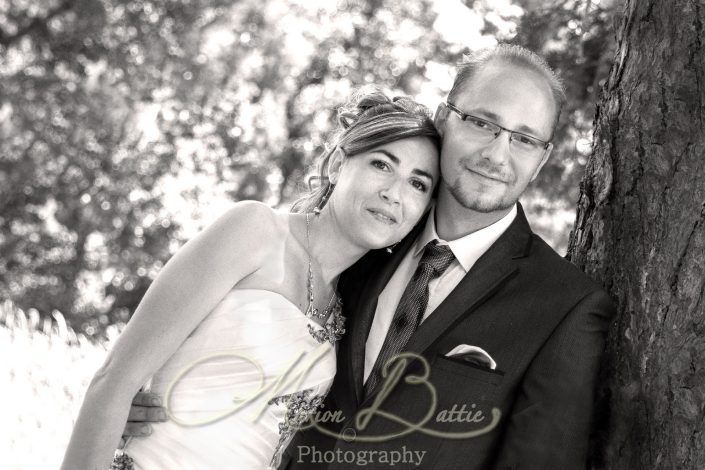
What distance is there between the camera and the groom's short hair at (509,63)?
3.06 metres

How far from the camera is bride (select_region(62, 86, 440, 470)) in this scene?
8.98ft

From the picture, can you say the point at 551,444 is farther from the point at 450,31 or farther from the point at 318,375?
the point at 450,31

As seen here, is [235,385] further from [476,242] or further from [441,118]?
[441,118]

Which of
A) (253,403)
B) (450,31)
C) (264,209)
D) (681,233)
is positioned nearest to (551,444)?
(681,233)

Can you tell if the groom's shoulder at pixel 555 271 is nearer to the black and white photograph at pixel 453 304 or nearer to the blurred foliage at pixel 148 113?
the black and white photograph at pixel 453 304

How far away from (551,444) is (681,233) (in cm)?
80

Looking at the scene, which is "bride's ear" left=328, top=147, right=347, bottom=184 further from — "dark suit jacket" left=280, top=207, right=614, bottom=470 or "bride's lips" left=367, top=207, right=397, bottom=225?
"dark suit jacket" left=280, top=207, right=614, bottom=470

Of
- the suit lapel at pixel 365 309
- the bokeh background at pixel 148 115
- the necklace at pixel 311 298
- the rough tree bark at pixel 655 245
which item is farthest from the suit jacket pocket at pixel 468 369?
the bokeh background at pixel 148 115

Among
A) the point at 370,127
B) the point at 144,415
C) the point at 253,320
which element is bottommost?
the point at 144,415

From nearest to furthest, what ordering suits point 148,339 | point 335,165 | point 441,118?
point 148,339 → point 441,118 → point 335,165

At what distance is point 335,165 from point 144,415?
1249 mm

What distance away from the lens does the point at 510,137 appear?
9.84ft

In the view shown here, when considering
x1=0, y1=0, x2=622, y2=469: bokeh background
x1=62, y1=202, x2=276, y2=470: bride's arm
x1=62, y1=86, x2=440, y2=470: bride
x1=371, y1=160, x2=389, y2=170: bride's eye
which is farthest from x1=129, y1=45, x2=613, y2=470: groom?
x1=0, y1=0, x2=622, y2=469: bokeh background

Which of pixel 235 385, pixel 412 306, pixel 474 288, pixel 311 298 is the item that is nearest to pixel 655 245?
pixel 474 288
